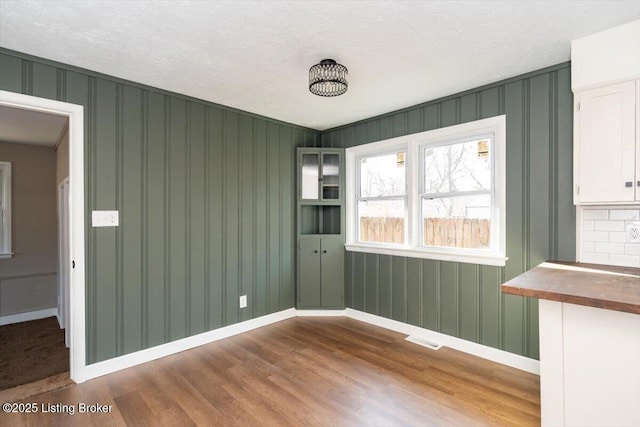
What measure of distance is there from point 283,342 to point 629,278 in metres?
2.75

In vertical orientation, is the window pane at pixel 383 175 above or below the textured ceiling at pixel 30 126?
below

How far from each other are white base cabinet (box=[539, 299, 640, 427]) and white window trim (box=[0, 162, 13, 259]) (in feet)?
19.5

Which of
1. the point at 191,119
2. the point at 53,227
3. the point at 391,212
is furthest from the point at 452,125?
the point at 53,227

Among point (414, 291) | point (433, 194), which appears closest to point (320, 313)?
point (414, 291)

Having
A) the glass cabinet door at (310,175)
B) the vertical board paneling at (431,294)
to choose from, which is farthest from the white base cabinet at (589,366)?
the glass cabinet door at (310,175)

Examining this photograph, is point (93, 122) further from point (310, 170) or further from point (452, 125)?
point (452, 125)

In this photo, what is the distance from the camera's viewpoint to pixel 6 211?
428 cm

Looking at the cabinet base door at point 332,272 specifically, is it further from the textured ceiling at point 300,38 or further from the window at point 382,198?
the textured ceiling at point 300,38

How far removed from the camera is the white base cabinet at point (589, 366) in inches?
55.8

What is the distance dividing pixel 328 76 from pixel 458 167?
5.47 ft

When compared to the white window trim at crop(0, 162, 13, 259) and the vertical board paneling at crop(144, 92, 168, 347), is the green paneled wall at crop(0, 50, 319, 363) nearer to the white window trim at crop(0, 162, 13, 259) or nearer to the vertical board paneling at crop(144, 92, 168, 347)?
the vertical board paneling at crop(144, 92, 168, 347)

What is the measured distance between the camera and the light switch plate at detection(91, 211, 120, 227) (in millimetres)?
2596

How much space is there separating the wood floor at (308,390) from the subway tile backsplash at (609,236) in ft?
→ 3.51

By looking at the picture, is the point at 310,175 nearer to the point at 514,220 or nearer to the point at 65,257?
the point at 514,220
